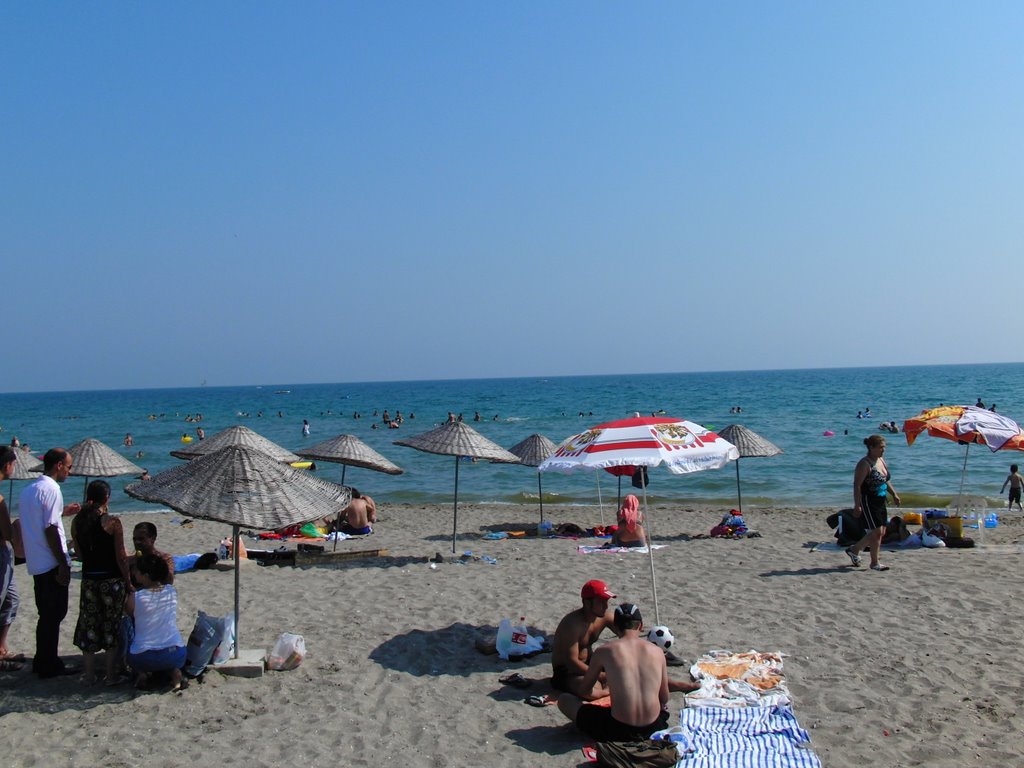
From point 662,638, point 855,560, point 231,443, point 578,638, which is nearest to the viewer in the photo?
point 578,638

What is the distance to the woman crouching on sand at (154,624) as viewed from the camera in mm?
5910

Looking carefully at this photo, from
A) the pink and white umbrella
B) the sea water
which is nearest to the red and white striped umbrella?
the pink and white umbrella

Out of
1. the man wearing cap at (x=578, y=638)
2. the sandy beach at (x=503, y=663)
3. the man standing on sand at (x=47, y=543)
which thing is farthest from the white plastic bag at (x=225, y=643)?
the man wearing cap at (x=578, y=638)

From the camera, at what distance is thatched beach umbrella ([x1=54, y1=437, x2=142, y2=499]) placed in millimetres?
12375

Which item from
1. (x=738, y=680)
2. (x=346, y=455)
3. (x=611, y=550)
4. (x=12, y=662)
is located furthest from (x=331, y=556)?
(x=738, y=680)

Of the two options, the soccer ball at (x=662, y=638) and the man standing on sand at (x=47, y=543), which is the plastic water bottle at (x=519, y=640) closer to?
the soccer ball at (x=662, y=638)

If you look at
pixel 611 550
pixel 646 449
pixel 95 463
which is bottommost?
pixel 611 550

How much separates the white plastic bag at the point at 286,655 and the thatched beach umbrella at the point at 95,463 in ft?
23.2

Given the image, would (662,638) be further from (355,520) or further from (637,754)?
(355,520)

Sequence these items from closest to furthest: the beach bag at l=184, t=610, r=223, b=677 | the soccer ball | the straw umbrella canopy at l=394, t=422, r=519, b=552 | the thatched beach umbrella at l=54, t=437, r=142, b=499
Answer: the beach bag at l=184, t=610, r=223, b=677 < the soccer ball < the straw umbrella canopy at l=394, t=422, r=519, b=552 < the thatched beach umbrella at l=54, t=437, r=142, b=499

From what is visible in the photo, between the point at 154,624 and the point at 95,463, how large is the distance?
25.4ft

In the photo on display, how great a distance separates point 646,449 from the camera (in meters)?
6.61

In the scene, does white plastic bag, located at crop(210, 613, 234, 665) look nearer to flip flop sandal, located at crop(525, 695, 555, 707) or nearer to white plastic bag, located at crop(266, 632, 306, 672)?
white plastic bag, located at crop(266, 632, 306, 672)

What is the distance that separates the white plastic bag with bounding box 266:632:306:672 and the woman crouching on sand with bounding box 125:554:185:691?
0.76 m
